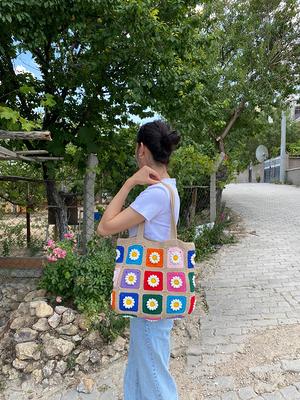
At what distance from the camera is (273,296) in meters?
4.54

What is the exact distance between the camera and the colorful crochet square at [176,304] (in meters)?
1.87

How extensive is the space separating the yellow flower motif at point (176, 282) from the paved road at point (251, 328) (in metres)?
1.38

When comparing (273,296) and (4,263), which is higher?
(4,263)

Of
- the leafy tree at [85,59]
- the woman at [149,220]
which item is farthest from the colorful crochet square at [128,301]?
the leafy tree at [85,59]

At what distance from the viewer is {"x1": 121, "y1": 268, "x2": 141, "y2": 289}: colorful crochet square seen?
187 cm

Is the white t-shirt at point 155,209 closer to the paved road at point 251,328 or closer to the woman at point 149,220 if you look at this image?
the woman at point 149,220

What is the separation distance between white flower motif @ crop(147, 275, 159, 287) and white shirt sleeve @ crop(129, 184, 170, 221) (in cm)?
29

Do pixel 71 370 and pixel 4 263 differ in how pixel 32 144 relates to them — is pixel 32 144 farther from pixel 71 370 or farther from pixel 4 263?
pixel 71 370

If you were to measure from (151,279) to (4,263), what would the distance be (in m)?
3.18

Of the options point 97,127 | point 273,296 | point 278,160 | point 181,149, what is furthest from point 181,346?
point 278,160

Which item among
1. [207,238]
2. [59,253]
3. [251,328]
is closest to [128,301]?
[59,253]

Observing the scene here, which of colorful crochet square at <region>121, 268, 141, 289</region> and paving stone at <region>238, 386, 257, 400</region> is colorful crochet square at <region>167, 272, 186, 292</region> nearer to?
colorful crochet square at <region>121, 268, 141, 289</region>

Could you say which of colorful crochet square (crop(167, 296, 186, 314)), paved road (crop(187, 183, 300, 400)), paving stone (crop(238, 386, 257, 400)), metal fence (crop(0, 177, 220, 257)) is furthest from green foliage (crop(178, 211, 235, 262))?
colorful crochet square (crop(167, 296, 186, 314))

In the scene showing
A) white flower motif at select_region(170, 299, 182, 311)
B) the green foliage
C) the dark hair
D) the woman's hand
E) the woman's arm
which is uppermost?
the dark hair
